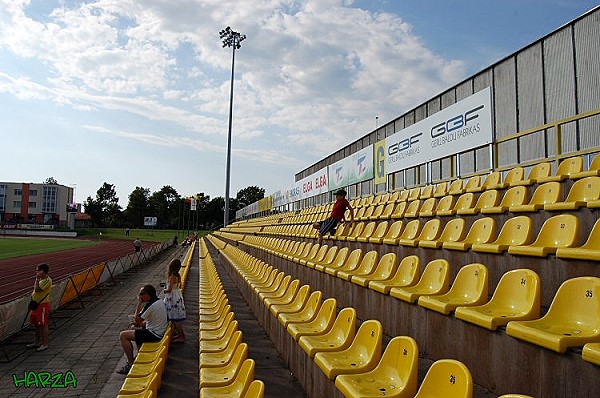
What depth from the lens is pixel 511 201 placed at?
4730 mm

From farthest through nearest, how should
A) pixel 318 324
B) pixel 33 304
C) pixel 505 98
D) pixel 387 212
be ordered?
pixel 505 98 → pixel 33 304 → pixel 387 212 → pixel 318 324

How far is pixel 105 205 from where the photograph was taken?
9912 centimetres

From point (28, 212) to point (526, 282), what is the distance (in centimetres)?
8052

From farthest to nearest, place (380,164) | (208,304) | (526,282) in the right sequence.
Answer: (380,164) < (208,304) < (526,282)

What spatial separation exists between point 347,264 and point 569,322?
2.99 m

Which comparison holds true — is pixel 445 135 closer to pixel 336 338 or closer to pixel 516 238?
pixel 516 238

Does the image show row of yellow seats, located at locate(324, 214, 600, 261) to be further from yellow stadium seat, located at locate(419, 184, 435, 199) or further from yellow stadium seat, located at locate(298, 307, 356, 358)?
yellow stadium seat, located at locate(419, 184, 435, 199)

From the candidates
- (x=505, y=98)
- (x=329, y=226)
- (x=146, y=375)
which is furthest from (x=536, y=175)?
(x=146, y=375)

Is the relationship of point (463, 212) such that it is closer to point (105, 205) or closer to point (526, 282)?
point (526, 282)

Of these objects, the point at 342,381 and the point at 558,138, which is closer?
the point at 342,381

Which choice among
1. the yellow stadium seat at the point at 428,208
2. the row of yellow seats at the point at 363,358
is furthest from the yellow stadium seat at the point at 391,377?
the yellow stadium seat at the point at 428,208

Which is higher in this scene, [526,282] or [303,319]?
[526,282]

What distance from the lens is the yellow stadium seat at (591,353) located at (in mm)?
1593

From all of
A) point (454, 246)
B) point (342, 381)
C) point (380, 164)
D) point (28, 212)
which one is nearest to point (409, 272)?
point (454, 246)
